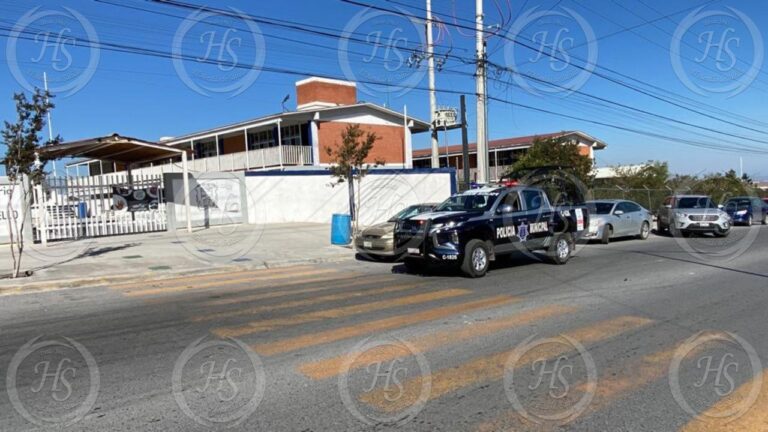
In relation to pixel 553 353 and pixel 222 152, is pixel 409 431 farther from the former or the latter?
pixel 222 152

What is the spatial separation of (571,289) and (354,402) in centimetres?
612

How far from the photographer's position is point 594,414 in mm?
4234

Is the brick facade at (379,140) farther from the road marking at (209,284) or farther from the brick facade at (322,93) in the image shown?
the road marking at (209,284)

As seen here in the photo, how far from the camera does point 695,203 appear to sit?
2189cm

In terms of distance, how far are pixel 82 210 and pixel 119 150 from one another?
2.35 metres

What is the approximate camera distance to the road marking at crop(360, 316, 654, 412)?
4551 millimetres

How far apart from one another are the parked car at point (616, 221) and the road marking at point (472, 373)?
12595 mm

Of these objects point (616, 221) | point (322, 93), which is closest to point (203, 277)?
point (616, 221)

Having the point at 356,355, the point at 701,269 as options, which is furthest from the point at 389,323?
the point at 701,269
